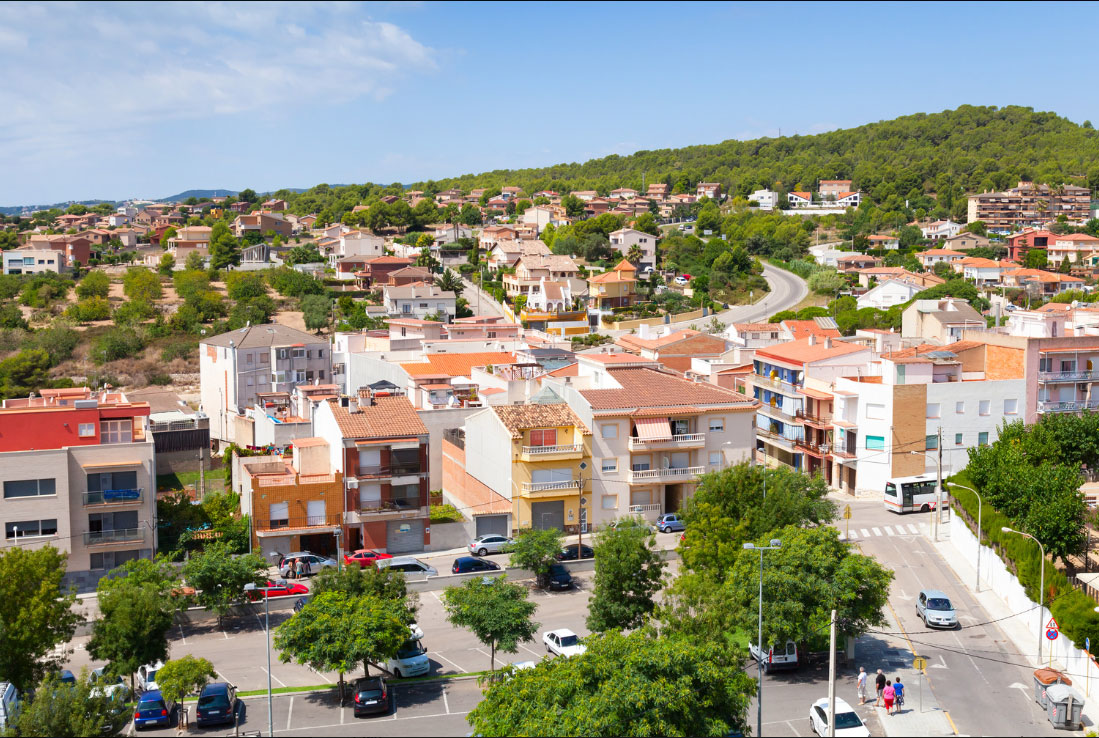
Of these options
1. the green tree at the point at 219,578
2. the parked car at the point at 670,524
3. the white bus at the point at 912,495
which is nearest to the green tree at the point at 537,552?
the parked car at the point at 670,524

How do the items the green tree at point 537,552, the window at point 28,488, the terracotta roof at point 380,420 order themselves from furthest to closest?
1. the terracotta roof at point 380,420
2. the window at point 28,488
3. the green tree at point 537,552

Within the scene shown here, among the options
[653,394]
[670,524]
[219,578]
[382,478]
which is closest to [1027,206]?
[653,394]

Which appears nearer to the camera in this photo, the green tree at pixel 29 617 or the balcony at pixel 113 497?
the green tree at pixel 29 617

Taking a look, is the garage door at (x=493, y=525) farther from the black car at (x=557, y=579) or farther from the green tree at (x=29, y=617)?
the green tree at (x=29, y=617)

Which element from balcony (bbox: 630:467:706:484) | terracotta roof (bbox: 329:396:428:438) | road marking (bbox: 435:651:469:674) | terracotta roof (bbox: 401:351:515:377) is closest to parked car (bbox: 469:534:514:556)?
terracotta roof (bbox: 329:396:428:438)

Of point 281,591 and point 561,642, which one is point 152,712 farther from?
point 561,642

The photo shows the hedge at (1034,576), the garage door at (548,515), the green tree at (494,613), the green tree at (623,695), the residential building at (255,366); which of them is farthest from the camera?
the residential building at (255,366)

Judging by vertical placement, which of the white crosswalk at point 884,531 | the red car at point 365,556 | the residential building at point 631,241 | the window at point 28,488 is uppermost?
the residential building at point 631,241
